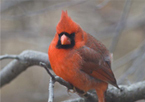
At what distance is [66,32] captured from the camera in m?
2.79

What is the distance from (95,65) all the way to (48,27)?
10.2 ft

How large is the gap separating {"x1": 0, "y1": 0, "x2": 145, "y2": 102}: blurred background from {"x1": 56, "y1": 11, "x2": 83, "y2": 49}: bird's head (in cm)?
170

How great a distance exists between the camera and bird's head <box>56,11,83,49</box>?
9.02 feet

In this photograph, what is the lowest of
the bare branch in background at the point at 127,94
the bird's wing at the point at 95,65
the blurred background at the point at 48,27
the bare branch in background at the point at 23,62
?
the bare branch in background at the point at 127,94

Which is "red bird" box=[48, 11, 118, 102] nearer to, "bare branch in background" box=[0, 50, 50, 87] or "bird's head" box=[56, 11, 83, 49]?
"bird's head" box=[56, 11, 83, 49]

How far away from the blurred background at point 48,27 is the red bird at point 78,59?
1.38 m

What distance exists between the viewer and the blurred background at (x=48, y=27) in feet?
16.6

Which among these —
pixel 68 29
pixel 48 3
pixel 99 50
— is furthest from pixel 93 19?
pixel 68 29

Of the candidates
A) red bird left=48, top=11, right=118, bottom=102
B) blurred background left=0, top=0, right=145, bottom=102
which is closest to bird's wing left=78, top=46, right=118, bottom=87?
red bird left=48, top=11, right=118, bottom=102

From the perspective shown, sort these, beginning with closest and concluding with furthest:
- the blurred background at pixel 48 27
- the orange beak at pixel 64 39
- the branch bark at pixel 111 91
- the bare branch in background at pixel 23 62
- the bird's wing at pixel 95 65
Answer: the orange beak at pixel 64 39 < the bird's wing at pixel 95 65 < the branch bark at pixel 111 91 < the bare branch in background at pixel 23 62 < the blurred background at pixel 48 27

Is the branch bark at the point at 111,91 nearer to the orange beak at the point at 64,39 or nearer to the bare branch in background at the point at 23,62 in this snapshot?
the bare branch in background at the point at 23,62

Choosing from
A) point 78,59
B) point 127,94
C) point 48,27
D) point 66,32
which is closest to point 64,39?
point 66,32

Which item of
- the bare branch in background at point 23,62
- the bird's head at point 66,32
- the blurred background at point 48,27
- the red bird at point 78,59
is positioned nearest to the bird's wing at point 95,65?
the red bird at point 78,59

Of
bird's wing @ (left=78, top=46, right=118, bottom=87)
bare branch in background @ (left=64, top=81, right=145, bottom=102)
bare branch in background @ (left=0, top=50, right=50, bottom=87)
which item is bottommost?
bare branch in background @ (left=64, top=81, right=145, bottom=102)
